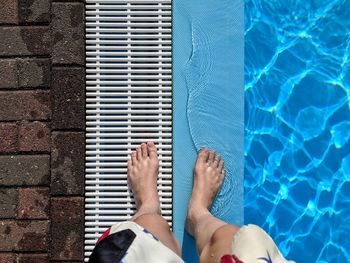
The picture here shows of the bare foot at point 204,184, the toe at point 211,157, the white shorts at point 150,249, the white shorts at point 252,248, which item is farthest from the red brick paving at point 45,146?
the white shorts at point 252,248

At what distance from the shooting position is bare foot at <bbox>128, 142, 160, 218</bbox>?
3.18 m

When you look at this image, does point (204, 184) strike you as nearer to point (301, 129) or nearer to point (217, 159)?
point (217, 159)

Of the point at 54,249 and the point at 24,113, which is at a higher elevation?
the point at 24,113

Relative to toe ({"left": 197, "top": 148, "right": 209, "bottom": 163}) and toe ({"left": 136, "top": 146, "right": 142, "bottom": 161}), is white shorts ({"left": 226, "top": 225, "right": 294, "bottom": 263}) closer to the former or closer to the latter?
toe ({"left": 197, "top": 148, "right": 209, "bottom": 163})

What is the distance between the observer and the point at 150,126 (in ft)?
10.7

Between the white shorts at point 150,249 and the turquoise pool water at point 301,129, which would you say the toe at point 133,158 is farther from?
the turquoise pool water at point 301,129

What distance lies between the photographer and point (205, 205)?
3.21 meters

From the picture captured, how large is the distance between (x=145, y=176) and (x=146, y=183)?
0.04 metres

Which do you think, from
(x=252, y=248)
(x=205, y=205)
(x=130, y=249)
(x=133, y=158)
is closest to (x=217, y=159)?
(x=205, y=205)

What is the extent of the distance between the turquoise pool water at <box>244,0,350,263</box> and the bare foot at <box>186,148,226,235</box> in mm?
199

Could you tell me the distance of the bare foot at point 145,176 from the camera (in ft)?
10.4

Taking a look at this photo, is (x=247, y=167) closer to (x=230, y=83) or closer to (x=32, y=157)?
(x=230, y=83)

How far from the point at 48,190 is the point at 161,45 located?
110cm

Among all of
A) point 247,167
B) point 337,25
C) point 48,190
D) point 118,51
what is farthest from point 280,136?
point 48,190
